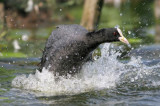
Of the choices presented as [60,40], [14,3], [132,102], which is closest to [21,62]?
[60,40]

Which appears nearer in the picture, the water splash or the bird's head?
the bird's head

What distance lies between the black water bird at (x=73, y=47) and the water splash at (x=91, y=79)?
177mm

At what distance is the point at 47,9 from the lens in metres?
23.7

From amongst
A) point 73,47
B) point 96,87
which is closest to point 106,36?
point 73,47

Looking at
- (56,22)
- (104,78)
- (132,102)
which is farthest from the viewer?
(56,22)

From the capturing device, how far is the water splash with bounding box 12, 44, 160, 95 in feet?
21.3

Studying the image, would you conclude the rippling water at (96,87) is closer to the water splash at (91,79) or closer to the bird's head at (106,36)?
the water splash at (91,79)

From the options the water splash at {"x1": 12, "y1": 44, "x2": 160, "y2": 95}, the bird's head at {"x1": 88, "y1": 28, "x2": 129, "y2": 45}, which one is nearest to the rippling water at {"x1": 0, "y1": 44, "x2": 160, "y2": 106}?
the water splash at {"x1": 12, "y1": 44, "x2": 160, "y2": 95}

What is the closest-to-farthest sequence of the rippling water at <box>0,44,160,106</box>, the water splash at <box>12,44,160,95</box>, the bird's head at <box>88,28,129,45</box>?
the rippling water at <box>0,44,160,106</box>
the bird's head at <box>88,28,129,45</box>
the water splash at <box>12,44,160,95</box>

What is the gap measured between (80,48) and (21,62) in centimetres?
327

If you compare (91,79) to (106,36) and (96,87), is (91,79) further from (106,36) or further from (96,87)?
(106,36)

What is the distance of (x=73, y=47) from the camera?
647cm

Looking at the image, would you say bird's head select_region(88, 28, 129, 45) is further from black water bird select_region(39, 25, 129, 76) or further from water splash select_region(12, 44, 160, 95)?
water splash select_region(12, 44, 160, 95)

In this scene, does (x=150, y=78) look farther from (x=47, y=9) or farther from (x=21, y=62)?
(x=47, y=9)
